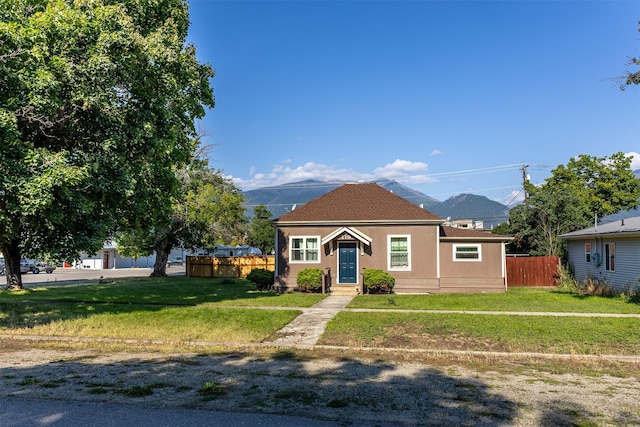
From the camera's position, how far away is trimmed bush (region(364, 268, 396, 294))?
852 inches

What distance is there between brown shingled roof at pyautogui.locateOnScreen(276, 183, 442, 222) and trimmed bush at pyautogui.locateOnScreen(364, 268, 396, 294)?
2.84 meters

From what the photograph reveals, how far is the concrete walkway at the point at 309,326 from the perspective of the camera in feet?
34.8

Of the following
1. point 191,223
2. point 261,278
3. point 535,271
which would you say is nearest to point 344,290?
point 261,278

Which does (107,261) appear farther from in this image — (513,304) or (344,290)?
(513,304)

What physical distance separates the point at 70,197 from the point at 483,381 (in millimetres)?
10455

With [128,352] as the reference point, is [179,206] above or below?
above

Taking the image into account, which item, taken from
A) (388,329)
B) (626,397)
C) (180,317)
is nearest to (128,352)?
(180,317)

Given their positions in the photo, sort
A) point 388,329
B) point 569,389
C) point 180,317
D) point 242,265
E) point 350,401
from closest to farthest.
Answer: point 350,401
point 569,389
point 388,329
point 180,317
point 242,265

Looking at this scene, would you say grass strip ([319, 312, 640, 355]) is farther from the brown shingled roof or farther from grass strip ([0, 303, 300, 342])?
the brown shingled roof

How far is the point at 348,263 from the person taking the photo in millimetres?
23266

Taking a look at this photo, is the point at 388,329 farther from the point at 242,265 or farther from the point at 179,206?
the point at 242,265

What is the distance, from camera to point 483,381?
7.25 m

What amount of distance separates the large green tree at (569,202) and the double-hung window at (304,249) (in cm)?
1476

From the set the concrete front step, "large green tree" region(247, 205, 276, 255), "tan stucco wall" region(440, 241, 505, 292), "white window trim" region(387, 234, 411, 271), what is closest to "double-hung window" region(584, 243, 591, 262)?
"tan stucco wall" region(440, 241, 505, 292)
